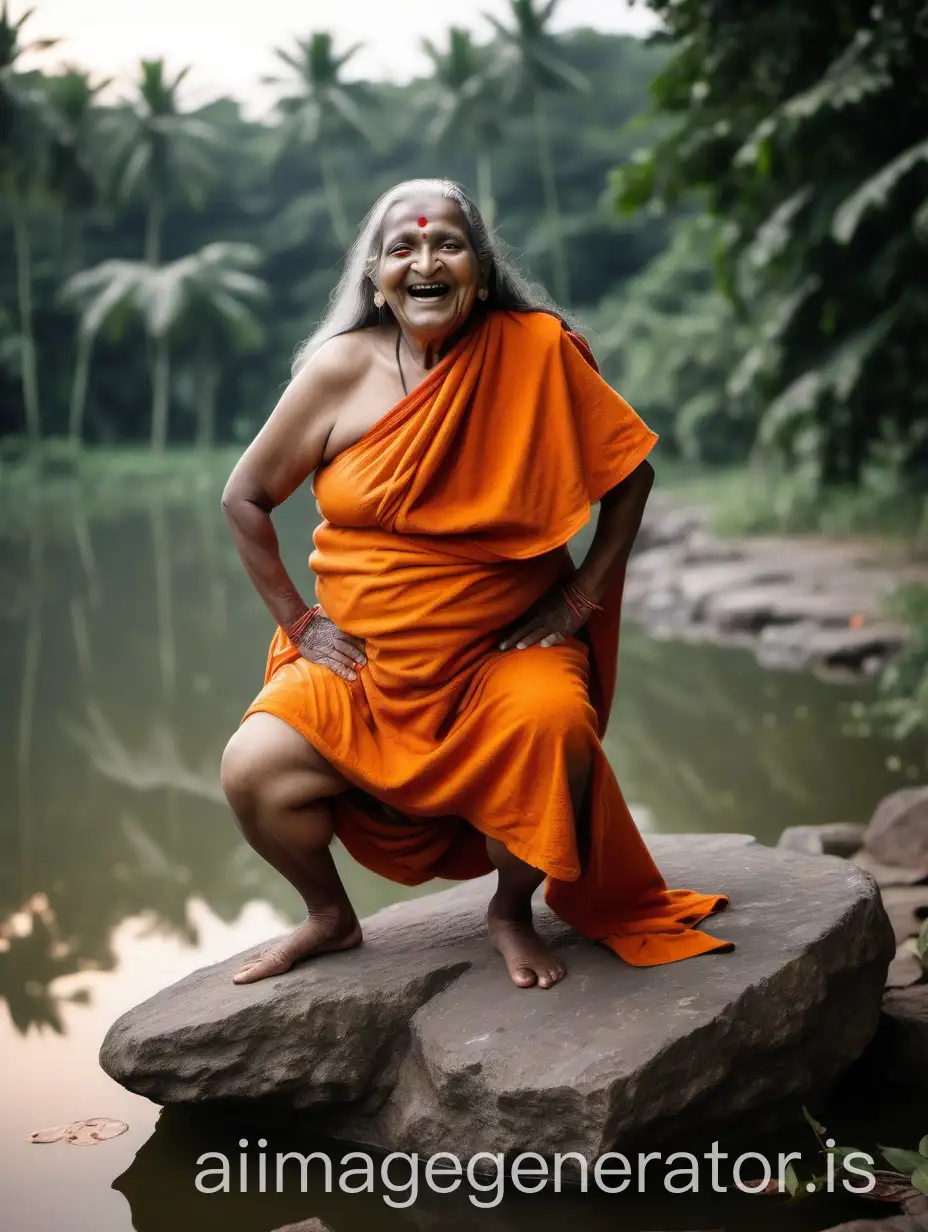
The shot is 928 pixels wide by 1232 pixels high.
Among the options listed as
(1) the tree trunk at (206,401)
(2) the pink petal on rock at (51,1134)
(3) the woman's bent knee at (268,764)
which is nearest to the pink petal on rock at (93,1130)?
(2) the pink petal on rock at (51,1134)

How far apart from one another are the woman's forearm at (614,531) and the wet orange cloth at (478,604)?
0.17 ft

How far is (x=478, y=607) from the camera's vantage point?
262 cm

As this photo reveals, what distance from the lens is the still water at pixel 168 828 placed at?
7.80 ft

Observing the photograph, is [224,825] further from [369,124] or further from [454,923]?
[369,124]

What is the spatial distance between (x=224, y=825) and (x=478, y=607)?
2.44 m

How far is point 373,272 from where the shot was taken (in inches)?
106

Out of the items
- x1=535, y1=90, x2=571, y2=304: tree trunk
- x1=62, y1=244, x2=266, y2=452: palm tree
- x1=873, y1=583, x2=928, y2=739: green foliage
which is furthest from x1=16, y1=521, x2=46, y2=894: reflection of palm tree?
x1=535, y1=90, x2=571, y2=304: tree trunk

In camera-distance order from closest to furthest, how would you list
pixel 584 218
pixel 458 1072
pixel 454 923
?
pixel 458 1072 → pixel 454 923 → pixel 584 218

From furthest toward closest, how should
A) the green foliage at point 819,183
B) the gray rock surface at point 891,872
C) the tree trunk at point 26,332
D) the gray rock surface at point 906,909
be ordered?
the tree trunk at point 26,332, the green foliage at point 819,183, the gray rock surface at point 891,872, the gray rock surface at point 906,909

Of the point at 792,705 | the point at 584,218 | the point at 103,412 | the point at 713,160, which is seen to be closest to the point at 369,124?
the point at 584,218

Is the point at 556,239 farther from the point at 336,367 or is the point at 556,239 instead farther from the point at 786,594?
the point at 336,367

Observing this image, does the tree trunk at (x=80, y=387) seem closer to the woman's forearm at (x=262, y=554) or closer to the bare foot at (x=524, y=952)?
the woman's forearm at (x=262, y=554)

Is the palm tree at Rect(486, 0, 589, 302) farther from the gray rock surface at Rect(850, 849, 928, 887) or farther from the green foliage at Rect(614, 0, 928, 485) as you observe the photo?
the gray rock surface at Rect(850, 849, 928, 887)

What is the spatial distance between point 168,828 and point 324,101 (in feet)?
84.3
